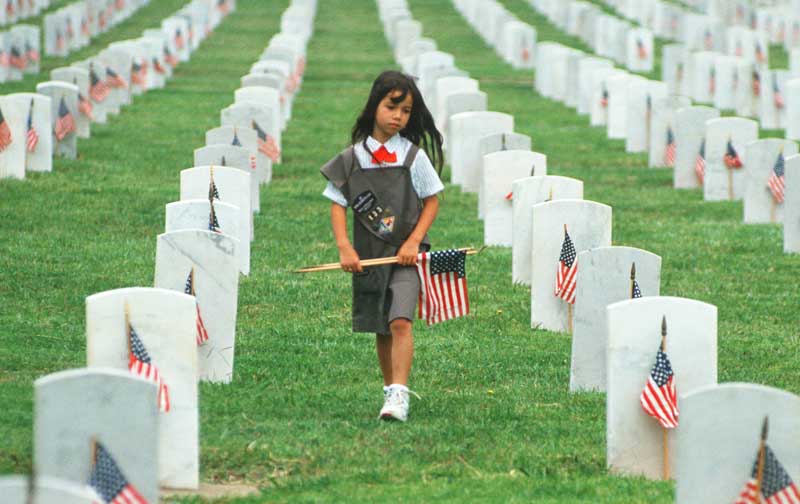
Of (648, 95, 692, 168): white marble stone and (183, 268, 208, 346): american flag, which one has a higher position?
(648, 95, 692, 168): white marble stone

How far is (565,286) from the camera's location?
461 inches

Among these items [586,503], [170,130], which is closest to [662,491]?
[586,503]

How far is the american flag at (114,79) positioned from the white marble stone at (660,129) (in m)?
8.38

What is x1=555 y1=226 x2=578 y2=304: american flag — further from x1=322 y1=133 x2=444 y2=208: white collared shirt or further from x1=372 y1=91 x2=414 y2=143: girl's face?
x1=372 y1=91 x2=414 y2=143: girl's face

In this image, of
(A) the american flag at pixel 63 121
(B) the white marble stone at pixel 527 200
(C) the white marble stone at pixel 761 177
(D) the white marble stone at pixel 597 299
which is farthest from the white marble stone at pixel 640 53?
(D) the white marble stone at pixel 597 299

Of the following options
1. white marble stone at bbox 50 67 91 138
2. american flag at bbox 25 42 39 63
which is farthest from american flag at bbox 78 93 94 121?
american flag at bbox 25 42 39 63

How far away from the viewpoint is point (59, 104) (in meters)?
20.2

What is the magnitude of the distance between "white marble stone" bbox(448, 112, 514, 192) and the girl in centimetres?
951

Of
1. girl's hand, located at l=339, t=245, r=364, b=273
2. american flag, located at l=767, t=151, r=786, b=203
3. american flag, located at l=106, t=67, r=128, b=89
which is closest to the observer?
girl's hand, located at l=339, t=245, r=364, b=273

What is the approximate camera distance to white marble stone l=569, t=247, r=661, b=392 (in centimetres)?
999

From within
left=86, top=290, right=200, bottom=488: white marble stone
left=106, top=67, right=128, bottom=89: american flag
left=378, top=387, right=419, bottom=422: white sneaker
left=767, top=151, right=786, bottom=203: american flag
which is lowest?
left=378, top=387, right=419, bottom=422: white sneaker

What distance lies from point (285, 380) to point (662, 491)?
2.92m

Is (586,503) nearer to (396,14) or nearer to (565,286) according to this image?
(565,286)

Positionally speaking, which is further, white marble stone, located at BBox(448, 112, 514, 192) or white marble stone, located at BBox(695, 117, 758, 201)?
white marble stone, located at BBox(448, 112, 514, 192)
